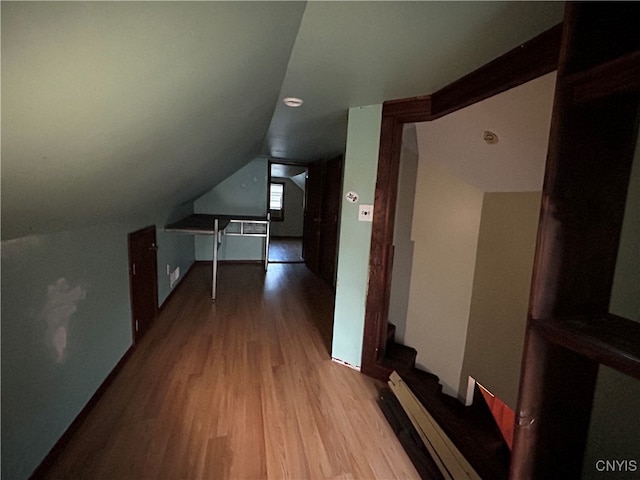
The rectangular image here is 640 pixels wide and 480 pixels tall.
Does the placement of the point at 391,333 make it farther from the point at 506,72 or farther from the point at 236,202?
the point at 236,202

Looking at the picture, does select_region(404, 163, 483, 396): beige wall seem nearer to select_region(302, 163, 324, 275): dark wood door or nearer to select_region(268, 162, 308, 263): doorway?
select_region(302, 163, 324, 275): dark wood door

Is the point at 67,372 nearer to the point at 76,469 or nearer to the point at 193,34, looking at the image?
the point at 76,469

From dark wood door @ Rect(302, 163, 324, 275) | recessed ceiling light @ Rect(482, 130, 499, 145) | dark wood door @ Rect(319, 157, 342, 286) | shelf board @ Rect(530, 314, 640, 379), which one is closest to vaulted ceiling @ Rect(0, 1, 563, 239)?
recessed ceiling light @ Rect(482, 130, 499, 145)

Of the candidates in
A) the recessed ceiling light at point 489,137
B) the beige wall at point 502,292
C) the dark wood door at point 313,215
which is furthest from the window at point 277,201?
the recessed ceiling light at point 489,137

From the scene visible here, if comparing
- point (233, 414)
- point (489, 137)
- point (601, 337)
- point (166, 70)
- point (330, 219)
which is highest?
point (489, 137)

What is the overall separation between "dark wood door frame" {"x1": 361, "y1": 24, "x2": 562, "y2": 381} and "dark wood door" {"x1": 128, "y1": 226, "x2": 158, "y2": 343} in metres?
1.83

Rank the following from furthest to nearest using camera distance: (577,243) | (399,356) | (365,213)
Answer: (399,356) → (365,213) → (577,243)

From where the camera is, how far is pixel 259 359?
2.26 m

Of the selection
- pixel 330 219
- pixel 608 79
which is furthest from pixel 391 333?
pixel 608 79

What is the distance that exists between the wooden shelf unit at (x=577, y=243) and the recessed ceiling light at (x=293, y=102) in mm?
1439

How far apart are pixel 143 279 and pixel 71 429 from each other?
1.23 meters

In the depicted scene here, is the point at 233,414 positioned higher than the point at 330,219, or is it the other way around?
the point at 330,219

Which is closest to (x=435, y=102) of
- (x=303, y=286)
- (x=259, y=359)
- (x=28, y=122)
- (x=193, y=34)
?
(x=193, y=34)

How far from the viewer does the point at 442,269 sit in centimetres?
258
